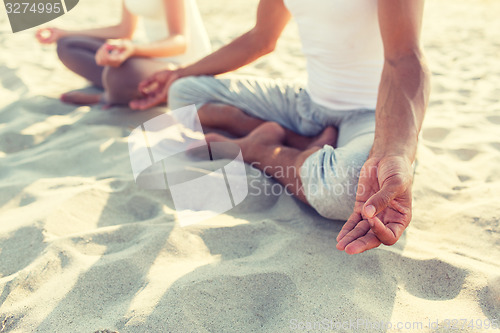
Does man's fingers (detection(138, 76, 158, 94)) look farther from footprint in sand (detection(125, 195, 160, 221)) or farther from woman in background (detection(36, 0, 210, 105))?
footprint in sand (detection(125, 195, 160, 221))

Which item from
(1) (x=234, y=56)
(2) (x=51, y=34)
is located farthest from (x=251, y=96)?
(2) (x=51, y=34)

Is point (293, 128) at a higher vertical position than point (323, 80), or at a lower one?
lower

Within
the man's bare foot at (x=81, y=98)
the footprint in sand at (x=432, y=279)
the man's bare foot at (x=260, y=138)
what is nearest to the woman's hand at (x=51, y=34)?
the man's bare foot at (x=81, y=98)

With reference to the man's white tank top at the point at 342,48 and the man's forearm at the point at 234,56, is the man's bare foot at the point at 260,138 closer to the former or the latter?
the man's white tank top at the point at 342,48

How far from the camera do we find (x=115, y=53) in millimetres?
2314

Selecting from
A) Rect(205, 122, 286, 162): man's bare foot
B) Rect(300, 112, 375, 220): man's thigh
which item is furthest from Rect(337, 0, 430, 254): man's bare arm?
Rect(205, 122, 286, 162): man's bare foot

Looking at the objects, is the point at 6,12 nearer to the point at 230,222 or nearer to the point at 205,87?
the point at 205,87

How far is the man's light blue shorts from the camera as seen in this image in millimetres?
1375

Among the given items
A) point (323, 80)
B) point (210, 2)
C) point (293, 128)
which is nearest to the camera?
point (323, 80)

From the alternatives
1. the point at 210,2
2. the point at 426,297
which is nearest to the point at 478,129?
the point at 426,297

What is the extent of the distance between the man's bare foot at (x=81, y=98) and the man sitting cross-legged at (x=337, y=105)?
15.6 inches

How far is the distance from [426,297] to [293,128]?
3.62 ft

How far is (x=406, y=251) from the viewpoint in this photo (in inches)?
50.3

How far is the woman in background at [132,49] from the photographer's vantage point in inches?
94.0
